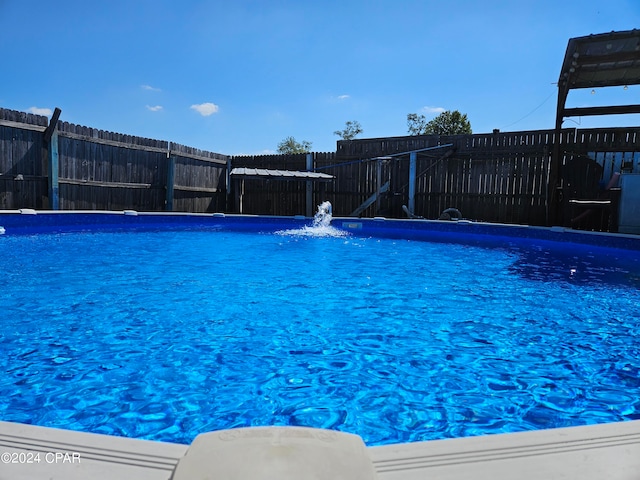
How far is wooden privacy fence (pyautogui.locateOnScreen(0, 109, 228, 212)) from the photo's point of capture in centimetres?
834

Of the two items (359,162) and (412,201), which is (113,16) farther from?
(412,201)

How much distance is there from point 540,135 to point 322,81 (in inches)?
265

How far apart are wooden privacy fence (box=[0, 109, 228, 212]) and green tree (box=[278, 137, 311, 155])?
2308 centimetres

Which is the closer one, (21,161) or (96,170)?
(21,161)

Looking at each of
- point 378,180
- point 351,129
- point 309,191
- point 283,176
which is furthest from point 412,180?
point 351,129

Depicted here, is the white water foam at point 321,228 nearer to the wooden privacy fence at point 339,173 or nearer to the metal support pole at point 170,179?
the wooden privacy fence at point 339,173

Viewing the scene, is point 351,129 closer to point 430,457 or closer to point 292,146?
point 292,146

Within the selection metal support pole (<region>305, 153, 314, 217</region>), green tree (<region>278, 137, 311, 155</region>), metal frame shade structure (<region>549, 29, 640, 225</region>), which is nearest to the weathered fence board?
metal support pole (<region>305, 153, 314, 217</region>)

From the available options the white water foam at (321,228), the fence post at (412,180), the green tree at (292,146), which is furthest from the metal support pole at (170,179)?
the green tree at (292,146)

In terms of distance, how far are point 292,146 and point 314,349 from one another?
34.7m

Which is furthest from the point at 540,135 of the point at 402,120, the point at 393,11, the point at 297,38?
the point at 402,120

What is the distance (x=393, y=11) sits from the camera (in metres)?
8.16

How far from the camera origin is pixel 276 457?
0.76 meters

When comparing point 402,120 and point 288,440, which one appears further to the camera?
point 402,120
